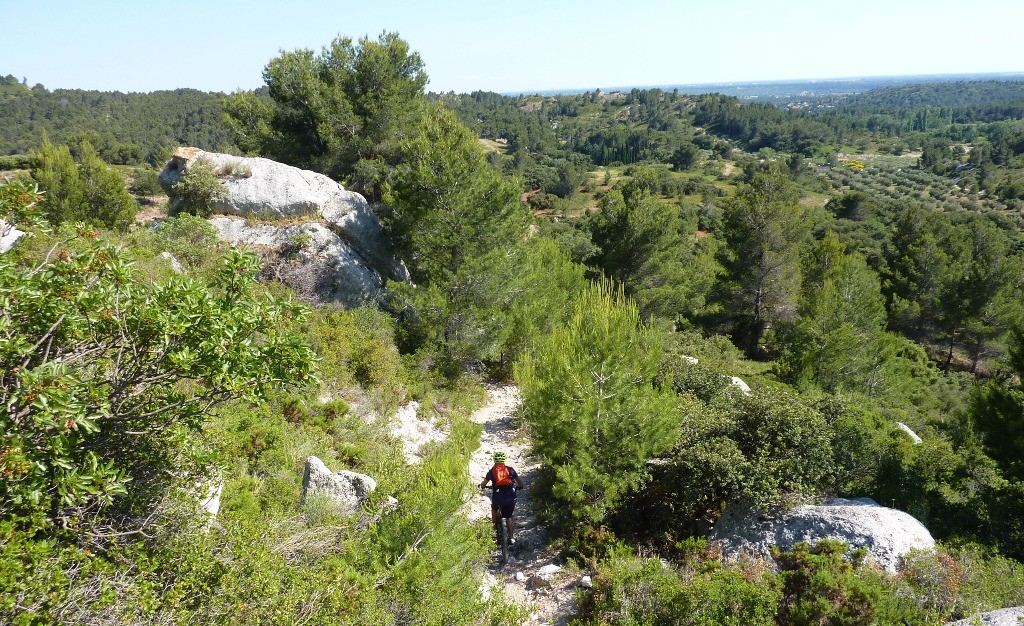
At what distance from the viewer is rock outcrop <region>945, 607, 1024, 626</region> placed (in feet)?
17.2

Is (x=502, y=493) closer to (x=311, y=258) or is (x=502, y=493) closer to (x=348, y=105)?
(x=311, y=258)

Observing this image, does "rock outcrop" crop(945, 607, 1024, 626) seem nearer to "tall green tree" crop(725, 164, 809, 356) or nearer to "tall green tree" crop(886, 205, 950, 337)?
"tall green tree" crop(725, 164, 809, 356)

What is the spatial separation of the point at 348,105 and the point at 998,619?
20049mm

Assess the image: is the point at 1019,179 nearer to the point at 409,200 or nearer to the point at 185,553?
the point at 409,200

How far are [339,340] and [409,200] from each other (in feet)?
15.6

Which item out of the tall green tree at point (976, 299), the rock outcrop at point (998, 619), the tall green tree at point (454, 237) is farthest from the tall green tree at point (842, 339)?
the tall green tree at point (976, 299)

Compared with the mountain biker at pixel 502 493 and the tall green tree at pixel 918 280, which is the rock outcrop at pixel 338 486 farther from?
the tall green tree at pixel 918 280

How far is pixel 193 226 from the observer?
13781 mm

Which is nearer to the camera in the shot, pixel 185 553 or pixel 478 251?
pixel 185 553

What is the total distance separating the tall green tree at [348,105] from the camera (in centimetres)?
1870

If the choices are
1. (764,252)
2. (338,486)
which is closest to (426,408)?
(338,486)

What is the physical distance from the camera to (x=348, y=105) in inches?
732

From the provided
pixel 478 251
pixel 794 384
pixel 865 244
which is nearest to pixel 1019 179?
pixel 865 244

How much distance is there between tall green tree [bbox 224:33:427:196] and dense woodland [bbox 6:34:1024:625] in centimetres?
10
